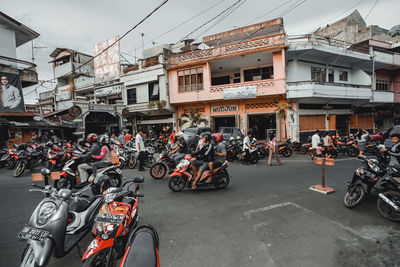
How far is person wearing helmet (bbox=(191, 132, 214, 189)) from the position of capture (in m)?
5.38

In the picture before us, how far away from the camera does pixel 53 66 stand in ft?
90.6

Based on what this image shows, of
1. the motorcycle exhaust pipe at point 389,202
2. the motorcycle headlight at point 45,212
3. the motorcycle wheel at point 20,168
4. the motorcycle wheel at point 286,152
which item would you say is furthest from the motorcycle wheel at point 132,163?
the motorcycle exhaust pipe at point 389,202

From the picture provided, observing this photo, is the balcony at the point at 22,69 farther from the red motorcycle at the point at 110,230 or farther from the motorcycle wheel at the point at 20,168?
the red motorcycle at the point at 110,230

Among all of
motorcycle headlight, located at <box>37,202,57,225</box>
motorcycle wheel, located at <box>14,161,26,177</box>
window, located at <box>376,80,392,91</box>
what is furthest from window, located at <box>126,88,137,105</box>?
window, located at <box>376,80,392,91</box>

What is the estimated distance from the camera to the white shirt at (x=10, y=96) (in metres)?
13.7

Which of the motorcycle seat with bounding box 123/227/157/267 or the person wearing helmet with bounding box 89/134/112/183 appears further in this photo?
the person wearing helmet with bounding box 89/134/112/183

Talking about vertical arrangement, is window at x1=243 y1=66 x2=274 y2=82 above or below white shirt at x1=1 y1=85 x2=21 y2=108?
above

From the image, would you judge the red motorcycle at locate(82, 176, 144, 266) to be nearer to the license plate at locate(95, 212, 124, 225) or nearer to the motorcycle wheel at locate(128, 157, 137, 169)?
the license plate at locate(95, 212, 124, 225)

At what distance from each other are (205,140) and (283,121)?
11649mm

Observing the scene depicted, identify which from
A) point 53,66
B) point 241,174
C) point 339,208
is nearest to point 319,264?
point 339,208

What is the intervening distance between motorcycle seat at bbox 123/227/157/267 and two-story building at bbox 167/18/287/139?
581 inches

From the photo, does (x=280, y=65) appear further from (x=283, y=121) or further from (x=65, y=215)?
(x=65, y=215)

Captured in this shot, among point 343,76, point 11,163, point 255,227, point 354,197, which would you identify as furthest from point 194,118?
point 343,76

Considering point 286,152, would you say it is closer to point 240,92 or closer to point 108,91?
point 240,92
